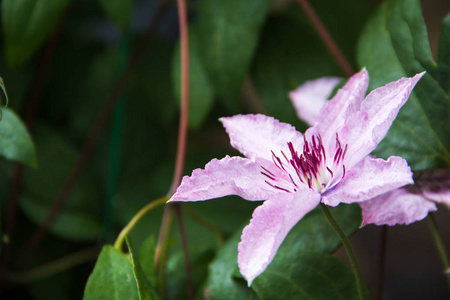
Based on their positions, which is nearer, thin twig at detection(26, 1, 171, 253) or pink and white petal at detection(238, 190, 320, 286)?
pink and white petal at detection(238, 190, 320, 286)

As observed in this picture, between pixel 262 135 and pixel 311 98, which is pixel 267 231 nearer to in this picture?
pixel 262 135

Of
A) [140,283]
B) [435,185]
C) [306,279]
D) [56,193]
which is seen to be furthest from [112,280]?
[56,193]

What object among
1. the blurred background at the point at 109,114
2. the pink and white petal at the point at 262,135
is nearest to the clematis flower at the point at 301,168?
the pink and white petal at the point at 262,135

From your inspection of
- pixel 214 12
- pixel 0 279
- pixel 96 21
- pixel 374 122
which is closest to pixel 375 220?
pixel 374 122

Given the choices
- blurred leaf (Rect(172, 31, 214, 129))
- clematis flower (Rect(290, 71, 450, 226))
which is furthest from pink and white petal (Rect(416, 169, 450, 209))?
blurred leaf (Rect(172, 31, 214, 129))

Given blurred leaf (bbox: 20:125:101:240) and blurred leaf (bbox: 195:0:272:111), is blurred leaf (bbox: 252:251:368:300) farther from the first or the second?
blurred leaf (bbox: 20:125:101:240)

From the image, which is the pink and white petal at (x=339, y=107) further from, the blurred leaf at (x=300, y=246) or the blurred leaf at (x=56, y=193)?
the blurred leaf at (x=56, y=193)

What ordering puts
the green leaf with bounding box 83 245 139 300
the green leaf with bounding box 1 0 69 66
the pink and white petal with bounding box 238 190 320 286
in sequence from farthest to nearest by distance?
the green leaf with bounding box 1 0 69 66 < the green leaf with bounding box 83 245 139 300 < the pink and white petal with bounding box 238 190 320 286

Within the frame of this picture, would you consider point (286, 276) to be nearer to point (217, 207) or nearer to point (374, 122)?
point (374, 122)
